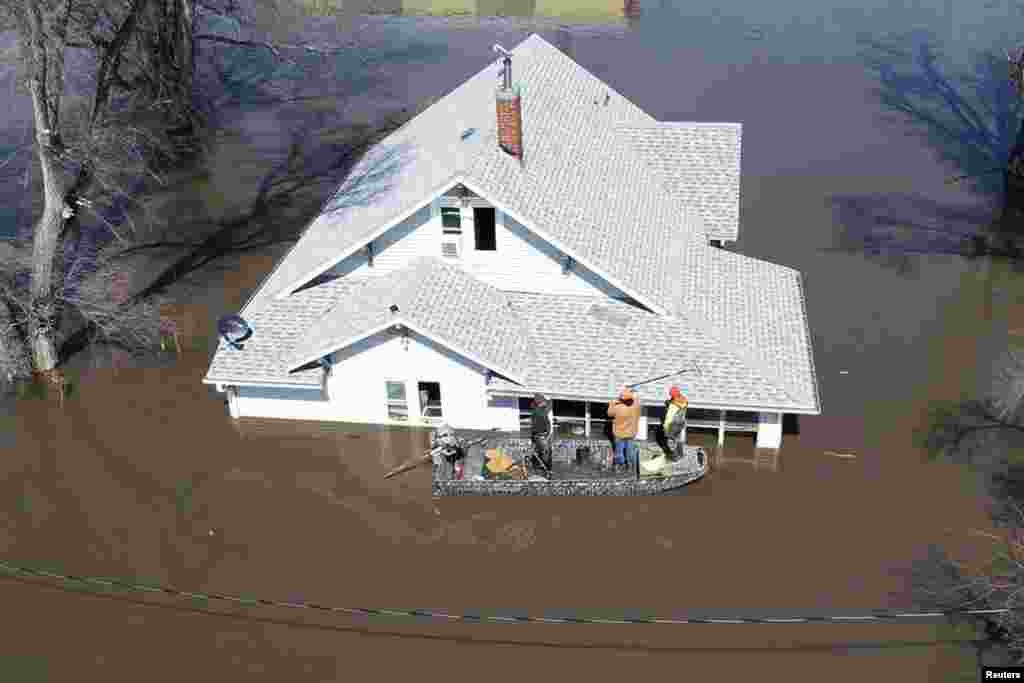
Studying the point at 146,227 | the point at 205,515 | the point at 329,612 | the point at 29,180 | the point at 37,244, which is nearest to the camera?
Answer: the point at 329,612

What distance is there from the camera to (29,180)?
124 feet

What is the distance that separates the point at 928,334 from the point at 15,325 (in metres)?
23.4

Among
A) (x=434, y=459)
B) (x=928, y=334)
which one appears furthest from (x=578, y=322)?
(x=928, y=334)

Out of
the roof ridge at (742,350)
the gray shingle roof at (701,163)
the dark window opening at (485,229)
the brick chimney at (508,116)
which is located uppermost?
the brick chimney at (508,116)

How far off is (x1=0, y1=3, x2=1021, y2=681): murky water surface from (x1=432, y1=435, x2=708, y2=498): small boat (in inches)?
13.3

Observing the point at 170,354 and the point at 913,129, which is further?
the point at 913,129

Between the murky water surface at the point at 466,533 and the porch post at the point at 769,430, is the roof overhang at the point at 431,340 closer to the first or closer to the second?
the murky water surface at the point at 466,533

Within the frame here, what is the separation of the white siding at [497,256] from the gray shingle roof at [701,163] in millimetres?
5321

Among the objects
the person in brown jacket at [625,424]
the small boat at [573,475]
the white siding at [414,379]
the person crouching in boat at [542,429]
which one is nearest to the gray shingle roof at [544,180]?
the white siding at [414,379]

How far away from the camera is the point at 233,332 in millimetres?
25141

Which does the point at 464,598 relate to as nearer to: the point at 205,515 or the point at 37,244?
the point at 205,515

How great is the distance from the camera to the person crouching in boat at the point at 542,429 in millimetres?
22891

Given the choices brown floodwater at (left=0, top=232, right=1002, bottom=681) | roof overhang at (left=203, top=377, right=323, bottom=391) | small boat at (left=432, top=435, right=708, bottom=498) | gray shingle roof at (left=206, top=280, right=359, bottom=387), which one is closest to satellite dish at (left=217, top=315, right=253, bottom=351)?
gray shingle roof at (left=206, top=280, right=359, bottom=387)

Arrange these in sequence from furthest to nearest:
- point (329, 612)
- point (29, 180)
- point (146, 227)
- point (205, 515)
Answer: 1. point (29, 180)
2. point (146, 227)
3. point (205, 515)
4. point (329, 612)
